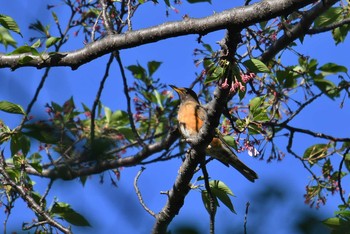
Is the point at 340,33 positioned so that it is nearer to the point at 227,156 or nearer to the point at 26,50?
the point at 227,156

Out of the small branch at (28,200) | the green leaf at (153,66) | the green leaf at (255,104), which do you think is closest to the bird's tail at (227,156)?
the green leaf at (255,104)

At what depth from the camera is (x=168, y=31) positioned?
337 cm

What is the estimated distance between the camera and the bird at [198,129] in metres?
5.09

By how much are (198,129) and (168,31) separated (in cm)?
249

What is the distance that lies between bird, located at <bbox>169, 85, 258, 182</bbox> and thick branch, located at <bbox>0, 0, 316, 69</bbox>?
1.10 metres

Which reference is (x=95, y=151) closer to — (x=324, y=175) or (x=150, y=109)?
(x=324, y=175)

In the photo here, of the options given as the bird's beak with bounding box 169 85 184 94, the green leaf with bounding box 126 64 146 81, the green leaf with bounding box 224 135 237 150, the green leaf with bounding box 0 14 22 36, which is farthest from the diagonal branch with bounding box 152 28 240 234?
the green leaf with bounding box 126 64 146 81

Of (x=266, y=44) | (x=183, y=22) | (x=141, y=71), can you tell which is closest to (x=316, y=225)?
(x=183, y=22)

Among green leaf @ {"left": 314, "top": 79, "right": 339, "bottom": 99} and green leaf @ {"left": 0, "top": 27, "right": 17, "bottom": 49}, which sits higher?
green leaf @ {"left": 314, "top": 79, "right": 339, "bottom": 99}

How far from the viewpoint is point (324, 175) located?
6348 millimetres

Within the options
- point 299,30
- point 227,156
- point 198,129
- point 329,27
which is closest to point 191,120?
point 198,129

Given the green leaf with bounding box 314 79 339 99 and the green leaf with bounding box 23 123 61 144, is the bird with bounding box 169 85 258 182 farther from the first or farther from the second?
the green leaf with bounding box 23 123 61 144

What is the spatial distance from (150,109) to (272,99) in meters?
1.51

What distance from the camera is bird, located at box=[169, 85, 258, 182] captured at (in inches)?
200
